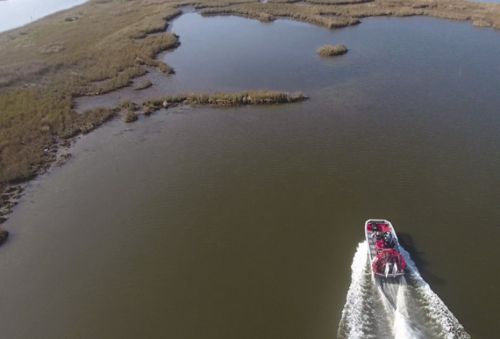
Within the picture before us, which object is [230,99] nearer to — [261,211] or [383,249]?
[261,211]

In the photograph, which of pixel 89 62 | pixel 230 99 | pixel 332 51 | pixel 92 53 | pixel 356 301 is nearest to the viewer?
pixel 356 301

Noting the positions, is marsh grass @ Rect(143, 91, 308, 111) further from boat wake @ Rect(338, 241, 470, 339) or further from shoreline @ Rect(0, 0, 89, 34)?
shoreline @ Rect(0, 0, 89, 34)

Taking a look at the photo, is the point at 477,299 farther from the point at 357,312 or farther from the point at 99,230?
the point at 99,230

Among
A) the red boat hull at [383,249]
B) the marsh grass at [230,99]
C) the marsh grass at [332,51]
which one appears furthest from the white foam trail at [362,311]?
the marsh grass at [332,51]

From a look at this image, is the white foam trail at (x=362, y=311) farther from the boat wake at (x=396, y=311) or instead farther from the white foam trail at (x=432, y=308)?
the white foam trail at (x=432, y=308)

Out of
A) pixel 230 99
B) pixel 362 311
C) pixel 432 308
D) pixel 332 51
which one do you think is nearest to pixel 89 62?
pixel 230 99

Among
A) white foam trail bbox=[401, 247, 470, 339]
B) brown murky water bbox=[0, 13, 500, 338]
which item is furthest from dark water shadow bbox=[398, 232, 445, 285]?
white foam trail bbox=[401, 247, 470, 339]

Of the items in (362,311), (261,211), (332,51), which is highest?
(332,51)

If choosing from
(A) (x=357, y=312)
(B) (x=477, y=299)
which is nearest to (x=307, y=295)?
(A) (x=357, y=312)
